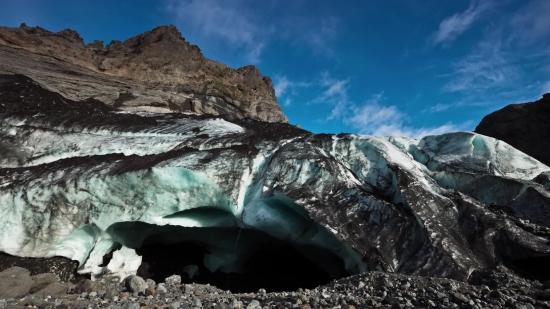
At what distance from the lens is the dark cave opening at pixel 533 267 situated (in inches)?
268

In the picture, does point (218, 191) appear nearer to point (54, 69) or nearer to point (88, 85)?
point (88, 85)

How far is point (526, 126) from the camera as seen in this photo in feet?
110

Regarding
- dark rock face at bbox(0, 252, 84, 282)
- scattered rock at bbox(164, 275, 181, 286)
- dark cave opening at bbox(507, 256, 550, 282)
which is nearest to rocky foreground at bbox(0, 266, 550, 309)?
dark cave opening at bbox(507, 256, 550, 282)

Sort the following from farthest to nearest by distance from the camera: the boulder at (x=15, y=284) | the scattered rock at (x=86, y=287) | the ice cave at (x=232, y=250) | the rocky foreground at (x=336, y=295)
A: the ice cave at (x=232, y=250), the scattered rock at (x=86, y=287), the boulder at (x=15, y=284), the rocky foreground at (x=336, y=295)

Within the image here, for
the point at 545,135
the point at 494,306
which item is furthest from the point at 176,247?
the point at 545,135

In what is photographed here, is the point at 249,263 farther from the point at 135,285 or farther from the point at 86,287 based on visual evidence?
the point at 86,287

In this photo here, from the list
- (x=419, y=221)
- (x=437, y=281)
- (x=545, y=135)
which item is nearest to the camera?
(x=437, y=281)

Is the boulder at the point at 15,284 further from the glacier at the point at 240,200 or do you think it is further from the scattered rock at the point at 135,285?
the glacier at the point at 240,200

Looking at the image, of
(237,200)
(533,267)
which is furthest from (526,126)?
(237,200)

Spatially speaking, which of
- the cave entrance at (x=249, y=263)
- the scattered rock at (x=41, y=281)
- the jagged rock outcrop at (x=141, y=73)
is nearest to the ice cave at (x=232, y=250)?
the cave entrance at (x=249, y=263)

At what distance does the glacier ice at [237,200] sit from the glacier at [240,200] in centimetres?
4

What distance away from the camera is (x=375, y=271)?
6906 millimetres

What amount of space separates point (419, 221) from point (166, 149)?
817 cm

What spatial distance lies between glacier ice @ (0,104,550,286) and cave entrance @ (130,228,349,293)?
0.12 m
